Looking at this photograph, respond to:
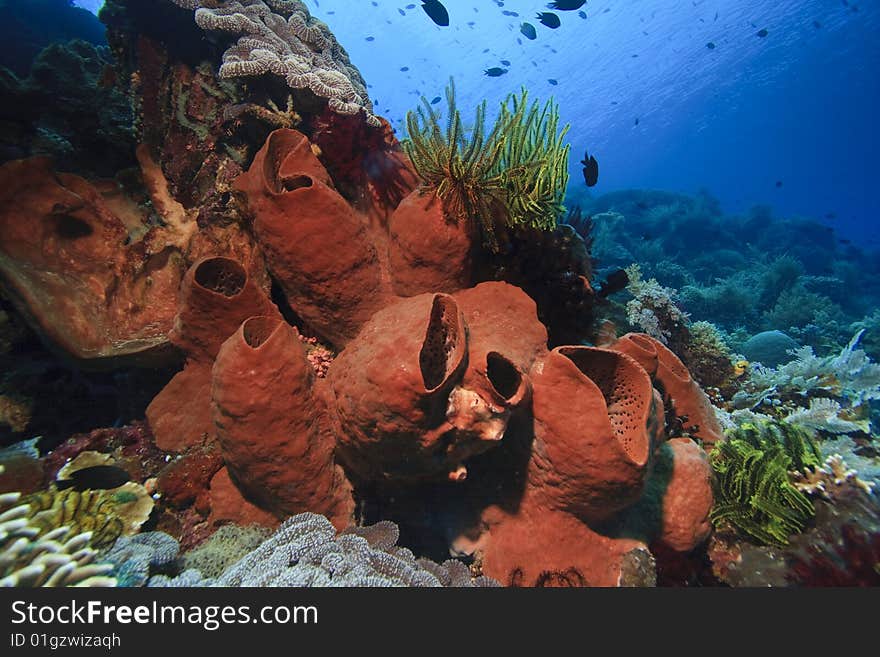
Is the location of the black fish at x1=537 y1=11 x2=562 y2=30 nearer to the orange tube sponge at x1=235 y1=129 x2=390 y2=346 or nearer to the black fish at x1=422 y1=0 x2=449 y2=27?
the black fish at x1=422 y1=0 x2=449 y2=27

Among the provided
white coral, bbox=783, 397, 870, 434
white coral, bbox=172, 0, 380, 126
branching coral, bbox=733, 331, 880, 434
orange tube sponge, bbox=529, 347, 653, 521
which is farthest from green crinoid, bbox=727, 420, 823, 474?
white coral, bbox=172, 0, 380, 126

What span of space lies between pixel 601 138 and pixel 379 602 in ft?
427

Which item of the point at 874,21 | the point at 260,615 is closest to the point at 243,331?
the point at 260,615

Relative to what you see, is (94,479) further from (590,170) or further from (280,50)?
(590,170)

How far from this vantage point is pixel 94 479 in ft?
9.79

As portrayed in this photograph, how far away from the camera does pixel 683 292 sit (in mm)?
15766

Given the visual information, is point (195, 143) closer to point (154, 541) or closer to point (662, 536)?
point (154, 541)

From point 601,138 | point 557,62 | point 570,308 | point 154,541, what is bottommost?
point 601,138

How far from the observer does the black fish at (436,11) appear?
28.1 ft

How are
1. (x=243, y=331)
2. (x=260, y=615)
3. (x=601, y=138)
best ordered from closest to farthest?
1. (x=260, y=615)
2. (x=243, y=331)
3. (x=601, y=138)

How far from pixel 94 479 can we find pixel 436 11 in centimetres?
1036

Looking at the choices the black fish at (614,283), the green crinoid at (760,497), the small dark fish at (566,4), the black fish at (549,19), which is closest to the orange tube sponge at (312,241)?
the black fish at (614,283)

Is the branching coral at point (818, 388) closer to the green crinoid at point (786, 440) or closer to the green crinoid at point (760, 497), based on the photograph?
the green crinoid at point (786, 440)

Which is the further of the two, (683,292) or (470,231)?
(683,292)
